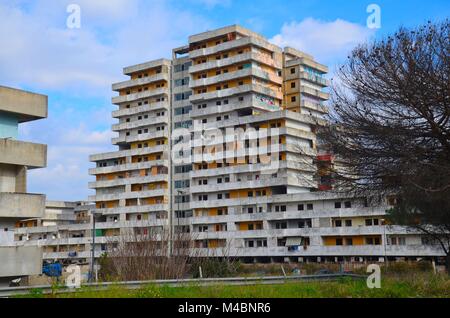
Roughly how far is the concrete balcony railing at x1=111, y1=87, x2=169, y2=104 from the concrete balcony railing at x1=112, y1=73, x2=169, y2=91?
4.70 feet

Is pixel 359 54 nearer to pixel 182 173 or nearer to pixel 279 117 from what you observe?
pixel 279 117

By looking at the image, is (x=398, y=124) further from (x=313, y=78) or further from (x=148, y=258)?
(x=313, y=78)

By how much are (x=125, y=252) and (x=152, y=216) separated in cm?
4955

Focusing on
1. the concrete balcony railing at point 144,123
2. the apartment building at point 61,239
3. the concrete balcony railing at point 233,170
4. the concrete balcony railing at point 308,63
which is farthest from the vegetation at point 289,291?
the concrete balcony railing at point 144,123

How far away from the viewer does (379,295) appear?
12648 mm

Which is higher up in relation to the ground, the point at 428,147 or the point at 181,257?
the point at 428,147

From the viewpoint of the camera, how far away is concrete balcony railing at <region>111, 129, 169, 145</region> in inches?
3177

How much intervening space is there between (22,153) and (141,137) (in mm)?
55537

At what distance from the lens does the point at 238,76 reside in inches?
2867

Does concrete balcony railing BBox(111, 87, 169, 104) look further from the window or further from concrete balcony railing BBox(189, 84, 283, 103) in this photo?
the window

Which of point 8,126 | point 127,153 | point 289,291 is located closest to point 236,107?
point 127,153

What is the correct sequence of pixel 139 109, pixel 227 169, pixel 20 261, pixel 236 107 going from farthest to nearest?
1. pixel 139 109
2. pixel 236 107
3. pixel 227 169
4. pixel 20 261

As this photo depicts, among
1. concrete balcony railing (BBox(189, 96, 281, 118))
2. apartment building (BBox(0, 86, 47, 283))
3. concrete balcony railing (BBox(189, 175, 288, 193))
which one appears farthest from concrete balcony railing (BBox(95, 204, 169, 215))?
apartment building (BBox(0, 86, 47, 283))

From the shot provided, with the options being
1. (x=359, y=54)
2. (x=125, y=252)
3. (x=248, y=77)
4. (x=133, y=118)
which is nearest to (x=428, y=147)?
(x=359, y=54)
